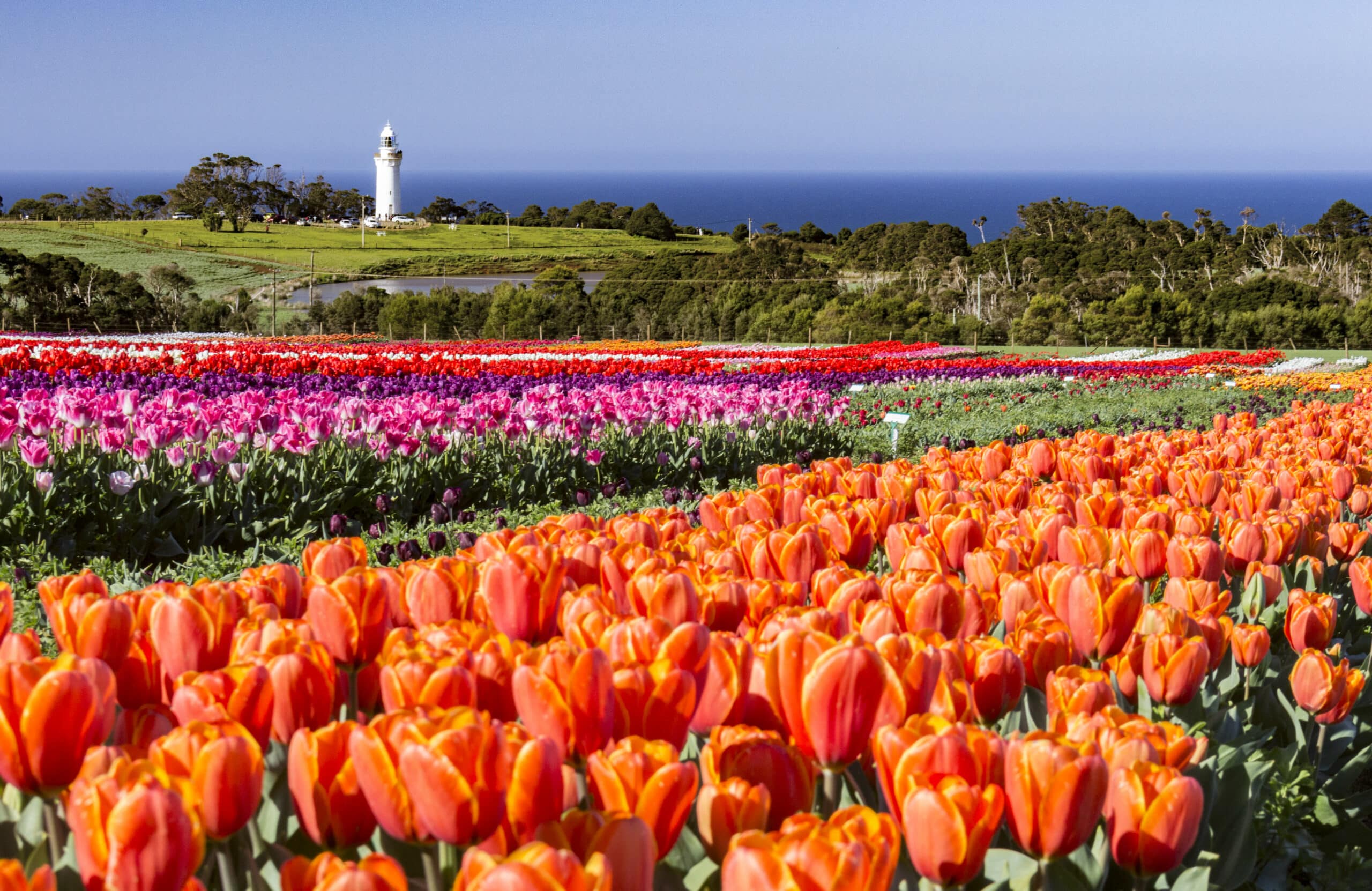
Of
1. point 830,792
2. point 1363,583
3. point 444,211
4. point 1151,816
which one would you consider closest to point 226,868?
point 830,792

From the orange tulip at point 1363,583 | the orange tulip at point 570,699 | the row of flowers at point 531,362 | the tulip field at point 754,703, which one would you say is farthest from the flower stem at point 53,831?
the row of flowers at point 531,362

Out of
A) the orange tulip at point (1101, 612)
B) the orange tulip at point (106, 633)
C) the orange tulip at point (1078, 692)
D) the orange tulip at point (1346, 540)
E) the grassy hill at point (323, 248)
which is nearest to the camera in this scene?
the orange tulip at point (1078, 692)

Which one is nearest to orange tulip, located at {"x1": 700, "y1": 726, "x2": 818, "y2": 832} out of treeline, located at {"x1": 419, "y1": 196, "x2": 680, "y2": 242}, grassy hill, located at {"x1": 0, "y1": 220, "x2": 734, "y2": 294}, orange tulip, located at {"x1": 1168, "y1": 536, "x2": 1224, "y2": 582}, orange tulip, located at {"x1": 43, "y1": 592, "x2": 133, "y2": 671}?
orange tulip, located at {"x1": 43, "y1": 592, "x2": 133, "y2": 671}

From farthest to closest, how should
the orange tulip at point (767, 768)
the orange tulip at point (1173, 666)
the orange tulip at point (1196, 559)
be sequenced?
1. the orange tulip at point (1196, 559)
2. the orange tulip at point (1173, 666)
3. the orange tulip at point (767, 768)

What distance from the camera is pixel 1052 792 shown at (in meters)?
1.33

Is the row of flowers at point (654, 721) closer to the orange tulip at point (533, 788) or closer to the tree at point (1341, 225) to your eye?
the orange tulip at point (533, 788)

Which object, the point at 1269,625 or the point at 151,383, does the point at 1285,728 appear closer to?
the point at 1269,625

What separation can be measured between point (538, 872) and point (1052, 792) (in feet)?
2.00

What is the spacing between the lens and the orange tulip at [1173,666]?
1.96m

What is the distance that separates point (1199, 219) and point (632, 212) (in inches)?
2442

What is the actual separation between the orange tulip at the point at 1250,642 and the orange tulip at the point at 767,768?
1282 mm

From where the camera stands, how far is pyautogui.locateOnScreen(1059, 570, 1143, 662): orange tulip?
213 cm

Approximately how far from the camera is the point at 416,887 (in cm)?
137

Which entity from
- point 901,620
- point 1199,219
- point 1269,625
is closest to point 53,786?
point 901,620
